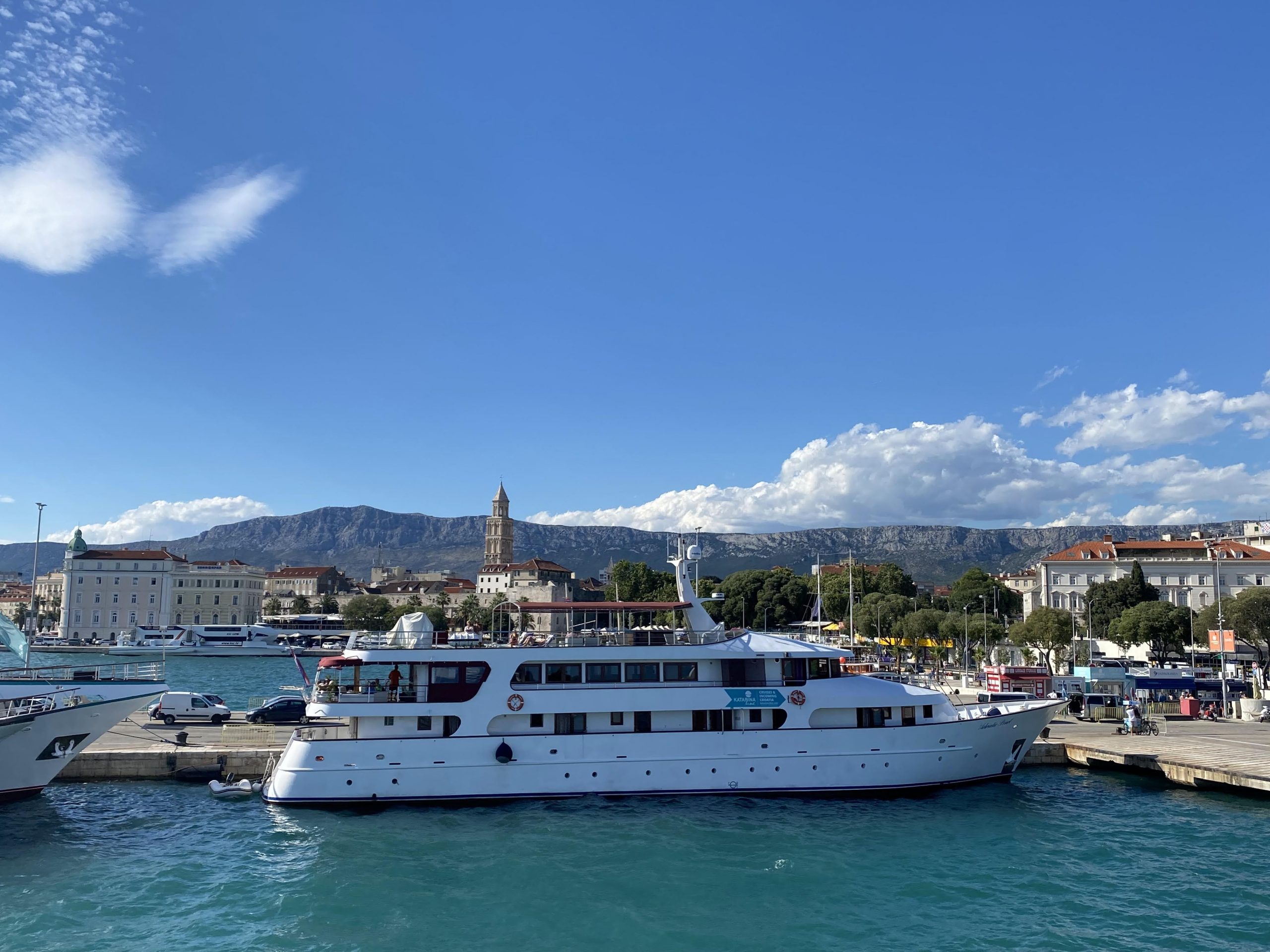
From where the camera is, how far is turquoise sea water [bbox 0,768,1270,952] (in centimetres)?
1435

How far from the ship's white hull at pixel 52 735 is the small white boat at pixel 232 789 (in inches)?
134

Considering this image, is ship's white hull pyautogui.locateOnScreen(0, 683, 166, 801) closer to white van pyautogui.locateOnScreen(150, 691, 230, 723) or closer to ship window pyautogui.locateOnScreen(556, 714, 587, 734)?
white van pyautogui.locateOnScreen(150, 691, 230, 723)

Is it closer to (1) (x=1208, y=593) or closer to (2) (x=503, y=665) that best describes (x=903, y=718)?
(2) (x=503, y=665)

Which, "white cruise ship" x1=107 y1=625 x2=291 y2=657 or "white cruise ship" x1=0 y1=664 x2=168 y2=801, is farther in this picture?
"white cruise ship" x1=107 y1=625 x2=291 y2=657

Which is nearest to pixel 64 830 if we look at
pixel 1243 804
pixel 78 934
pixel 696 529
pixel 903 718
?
pixel 78 934

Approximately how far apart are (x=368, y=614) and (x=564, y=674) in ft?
405

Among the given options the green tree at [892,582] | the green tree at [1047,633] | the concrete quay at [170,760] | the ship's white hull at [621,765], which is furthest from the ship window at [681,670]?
the green tree at [892,582]

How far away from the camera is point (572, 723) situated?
23266 mm

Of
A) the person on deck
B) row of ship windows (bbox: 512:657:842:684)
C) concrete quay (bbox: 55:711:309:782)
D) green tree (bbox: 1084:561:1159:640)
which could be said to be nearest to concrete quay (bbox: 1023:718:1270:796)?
row of ship windows (bbox: 512:657:842:684)

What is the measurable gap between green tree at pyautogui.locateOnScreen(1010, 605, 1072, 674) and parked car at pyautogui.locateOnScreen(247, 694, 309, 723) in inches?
1700

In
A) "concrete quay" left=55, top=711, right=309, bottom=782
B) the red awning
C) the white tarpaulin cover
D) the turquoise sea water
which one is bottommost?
the turquoise sea water

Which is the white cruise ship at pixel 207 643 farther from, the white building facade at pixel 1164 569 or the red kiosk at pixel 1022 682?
the red kiosk at pixel 1022 682

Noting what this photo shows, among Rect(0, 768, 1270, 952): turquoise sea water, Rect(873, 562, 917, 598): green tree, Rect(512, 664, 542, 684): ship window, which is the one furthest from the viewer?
Rect(873, 562, 917, 598): green tree

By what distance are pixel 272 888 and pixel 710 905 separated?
806cm
